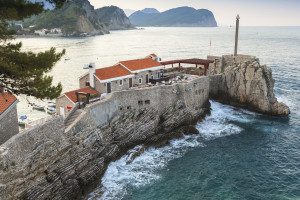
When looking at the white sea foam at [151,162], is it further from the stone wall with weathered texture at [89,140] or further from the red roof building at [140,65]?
the red roof building at [140,65]

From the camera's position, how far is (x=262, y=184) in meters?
26.6

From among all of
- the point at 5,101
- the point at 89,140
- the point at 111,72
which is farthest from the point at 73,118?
the point at 111,72

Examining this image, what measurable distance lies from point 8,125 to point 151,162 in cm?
1521

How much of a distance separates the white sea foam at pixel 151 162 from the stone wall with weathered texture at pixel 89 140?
1291 millimetres

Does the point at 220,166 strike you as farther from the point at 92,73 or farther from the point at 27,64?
the point at 27,64

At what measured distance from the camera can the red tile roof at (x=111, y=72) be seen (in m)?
37.3

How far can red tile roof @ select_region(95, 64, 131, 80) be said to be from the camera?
3727 cm

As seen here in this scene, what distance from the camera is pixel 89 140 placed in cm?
2762

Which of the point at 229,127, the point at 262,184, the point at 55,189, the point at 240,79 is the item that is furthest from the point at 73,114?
the point at 240,79

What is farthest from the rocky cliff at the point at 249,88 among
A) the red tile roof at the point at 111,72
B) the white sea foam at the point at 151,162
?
the red tile roof at the point at 111,72

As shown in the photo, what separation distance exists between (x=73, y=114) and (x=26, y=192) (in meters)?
10.3

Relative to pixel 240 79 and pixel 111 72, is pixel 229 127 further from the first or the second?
pixel 111 72

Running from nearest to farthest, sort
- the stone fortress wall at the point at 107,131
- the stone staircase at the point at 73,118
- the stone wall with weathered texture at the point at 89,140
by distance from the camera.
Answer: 1. the stone wall with weathered texture at the point at 89,140
2. the stone fortress wall at the point at 107,131
3. the stone staircase at the point at 73,118

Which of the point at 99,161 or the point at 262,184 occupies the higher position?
the point at 99,161
